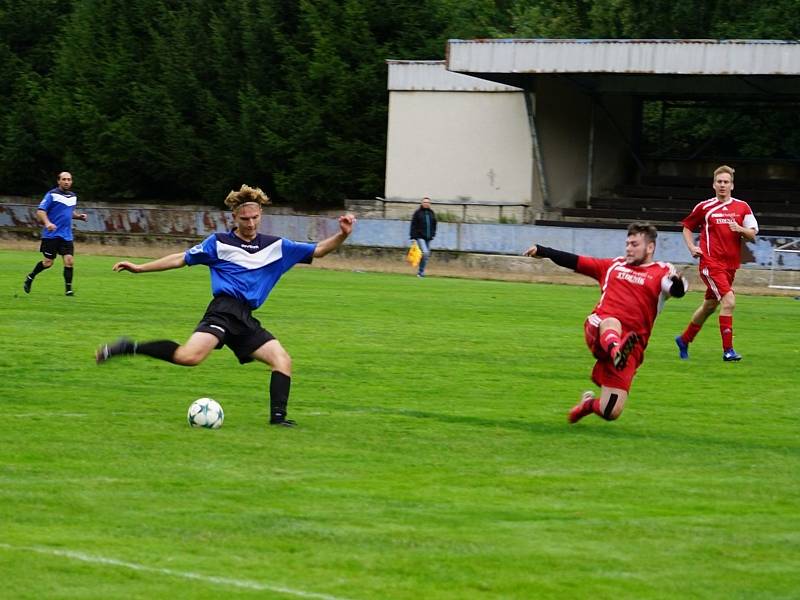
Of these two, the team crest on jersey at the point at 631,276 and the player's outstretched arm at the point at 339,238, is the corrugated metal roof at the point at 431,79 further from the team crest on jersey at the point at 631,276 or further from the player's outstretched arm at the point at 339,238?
the player's outstretched arm at the point at 339,238

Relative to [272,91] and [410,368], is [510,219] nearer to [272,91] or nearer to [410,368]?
[272,91]

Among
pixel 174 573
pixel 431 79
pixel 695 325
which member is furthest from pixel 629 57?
pixel 174 573

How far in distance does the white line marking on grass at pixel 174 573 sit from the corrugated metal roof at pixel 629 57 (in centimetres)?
3289

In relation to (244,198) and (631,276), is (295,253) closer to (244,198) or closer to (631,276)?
(244,198)

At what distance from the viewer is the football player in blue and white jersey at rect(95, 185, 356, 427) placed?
1005 centimetres

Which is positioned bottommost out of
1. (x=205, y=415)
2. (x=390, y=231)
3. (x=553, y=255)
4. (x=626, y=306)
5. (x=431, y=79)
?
(x=390, y=231)

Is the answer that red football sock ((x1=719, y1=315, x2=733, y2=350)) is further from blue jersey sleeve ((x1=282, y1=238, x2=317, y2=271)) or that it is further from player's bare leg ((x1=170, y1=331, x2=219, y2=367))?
player's bare leg ((x1=170, y1=331, x2=219, y2=367))

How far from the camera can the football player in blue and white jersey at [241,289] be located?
1005 cm

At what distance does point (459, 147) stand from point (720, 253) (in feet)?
91.1

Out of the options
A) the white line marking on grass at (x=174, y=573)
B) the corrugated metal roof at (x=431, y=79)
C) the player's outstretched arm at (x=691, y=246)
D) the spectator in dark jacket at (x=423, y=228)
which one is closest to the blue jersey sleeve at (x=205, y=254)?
the white line marking on grass at (x=174, y=573)

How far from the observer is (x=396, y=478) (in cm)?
815

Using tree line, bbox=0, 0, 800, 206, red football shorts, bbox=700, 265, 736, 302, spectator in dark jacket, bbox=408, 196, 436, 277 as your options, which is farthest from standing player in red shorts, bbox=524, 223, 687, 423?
tree line, bbox=0, 0, 800, 206

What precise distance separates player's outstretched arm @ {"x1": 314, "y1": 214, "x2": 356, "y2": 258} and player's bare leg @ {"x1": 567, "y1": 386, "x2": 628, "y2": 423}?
211cm

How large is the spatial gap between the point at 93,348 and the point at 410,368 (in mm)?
3413
